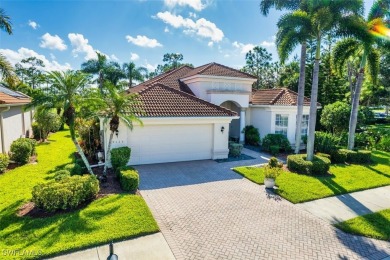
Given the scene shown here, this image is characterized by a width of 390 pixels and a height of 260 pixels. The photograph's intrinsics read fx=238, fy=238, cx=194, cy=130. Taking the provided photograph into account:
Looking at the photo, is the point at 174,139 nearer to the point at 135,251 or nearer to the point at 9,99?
the point at 135,251

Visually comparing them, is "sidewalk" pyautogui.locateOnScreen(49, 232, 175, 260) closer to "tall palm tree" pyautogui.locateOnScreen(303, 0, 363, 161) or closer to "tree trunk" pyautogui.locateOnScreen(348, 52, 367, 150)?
"tall palm tree" pyautogui.locateOnScreen(303, 0, 363, 161)

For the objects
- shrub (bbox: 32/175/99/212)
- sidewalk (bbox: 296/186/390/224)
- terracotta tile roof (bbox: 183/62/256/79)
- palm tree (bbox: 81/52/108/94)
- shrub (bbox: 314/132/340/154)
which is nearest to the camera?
shrub (bbox: 32/175/99/212)

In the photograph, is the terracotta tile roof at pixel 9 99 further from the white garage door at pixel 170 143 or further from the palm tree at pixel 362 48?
the palm tree at pixel 362 48

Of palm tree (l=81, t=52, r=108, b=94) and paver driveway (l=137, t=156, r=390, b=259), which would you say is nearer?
paver driveway (l=137, t=156, r=390, b=259)

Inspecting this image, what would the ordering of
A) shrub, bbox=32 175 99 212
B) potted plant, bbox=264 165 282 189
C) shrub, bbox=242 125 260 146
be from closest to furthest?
shrub, bbox=32 175 99 212
potted plant, bbox=264 165 282 189
shrub, bbox=242 125 260 146

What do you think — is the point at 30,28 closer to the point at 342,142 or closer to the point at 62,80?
the point at 62,80

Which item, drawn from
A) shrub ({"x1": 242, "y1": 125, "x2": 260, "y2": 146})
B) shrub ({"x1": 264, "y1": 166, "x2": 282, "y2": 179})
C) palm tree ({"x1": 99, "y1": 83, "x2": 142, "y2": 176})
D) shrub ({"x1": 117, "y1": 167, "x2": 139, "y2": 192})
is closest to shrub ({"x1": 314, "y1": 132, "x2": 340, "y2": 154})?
shrub ({"x1": 242, "y1": 125, "x2": 260, "y2": 146})

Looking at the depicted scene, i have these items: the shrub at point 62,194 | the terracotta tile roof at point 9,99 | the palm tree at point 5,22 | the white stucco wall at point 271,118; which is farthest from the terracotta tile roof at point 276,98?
the palm tree at point 5,22

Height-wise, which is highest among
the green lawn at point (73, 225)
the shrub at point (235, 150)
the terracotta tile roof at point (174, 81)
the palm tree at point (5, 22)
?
the palm tree at point (5, 22)
